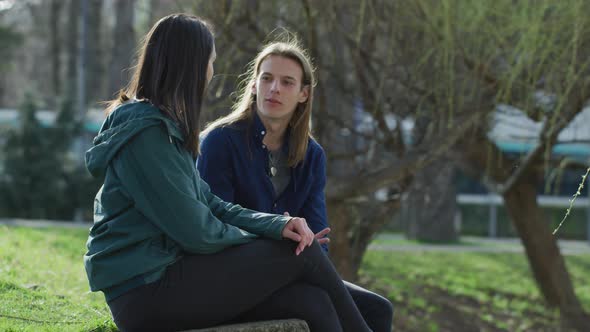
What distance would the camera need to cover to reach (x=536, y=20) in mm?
4754

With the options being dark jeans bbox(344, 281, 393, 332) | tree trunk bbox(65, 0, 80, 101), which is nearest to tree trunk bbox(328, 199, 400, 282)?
dark jeans bbox(344, 281, 393, 332)

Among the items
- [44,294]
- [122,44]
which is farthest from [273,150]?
[122,44]

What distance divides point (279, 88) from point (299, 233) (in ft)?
2.87

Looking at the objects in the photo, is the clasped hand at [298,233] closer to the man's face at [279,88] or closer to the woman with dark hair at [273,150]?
the woman with dark hair at [273,150]

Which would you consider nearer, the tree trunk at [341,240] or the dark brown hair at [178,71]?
the dark brown hair at [178,71]

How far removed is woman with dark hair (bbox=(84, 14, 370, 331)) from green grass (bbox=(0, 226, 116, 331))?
0.58m

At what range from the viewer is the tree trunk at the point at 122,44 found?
13812 mm

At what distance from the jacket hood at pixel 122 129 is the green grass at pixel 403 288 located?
79cm

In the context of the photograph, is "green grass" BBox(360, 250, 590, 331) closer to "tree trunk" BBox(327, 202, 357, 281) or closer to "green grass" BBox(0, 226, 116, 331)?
"tree trunk" BBox(327, 202, 357, 281)

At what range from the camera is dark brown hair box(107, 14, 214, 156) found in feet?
9.00

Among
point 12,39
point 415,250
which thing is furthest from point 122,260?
point 12,39

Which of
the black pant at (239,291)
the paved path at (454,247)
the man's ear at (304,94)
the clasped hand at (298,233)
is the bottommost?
the paved path at (454,247)

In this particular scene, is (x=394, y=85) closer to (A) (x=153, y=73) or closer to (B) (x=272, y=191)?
(B) (x=272, y=191)

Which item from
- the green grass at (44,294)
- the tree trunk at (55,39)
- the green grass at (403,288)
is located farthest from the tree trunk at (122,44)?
the tree trunk at (55,39)
